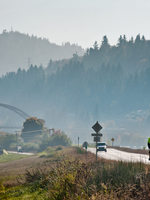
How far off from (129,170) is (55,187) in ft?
10.1

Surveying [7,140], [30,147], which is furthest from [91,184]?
[7,140]

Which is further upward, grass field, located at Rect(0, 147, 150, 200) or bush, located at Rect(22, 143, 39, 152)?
grass field, located at Rect(0, 147, 150, 200)

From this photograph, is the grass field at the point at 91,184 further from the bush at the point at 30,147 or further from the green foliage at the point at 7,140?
the green foliage at the point at 7,140

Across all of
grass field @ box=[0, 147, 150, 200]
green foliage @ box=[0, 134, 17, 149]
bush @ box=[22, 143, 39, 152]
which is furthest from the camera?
green foliage @ box=[0, 134, 17, 149]

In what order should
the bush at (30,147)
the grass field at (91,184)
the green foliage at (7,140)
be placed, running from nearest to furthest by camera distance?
the grass field at (91,184) → the bush at (30,147) → the green foliage at (7,140)

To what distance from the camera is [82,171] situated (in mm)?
15562

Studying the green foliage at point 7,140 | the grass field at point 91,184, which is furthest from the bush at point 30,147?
the grass field at point 91,184

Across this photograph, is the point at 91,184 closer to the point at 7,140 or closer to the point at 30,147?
the point at 30,147

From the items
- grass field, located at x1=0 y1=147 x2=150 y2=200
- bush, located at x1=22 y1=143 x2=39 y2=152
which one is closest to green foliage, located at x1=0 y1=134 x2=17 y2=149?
bush, located at x1=22 y1=143 x2=39 y2=152

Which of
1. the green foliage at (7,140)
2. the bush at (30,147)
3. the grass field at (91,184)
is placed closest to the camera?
the grass field at (91,184)

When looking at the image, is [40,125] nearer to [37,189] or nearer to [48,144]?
[48,144]

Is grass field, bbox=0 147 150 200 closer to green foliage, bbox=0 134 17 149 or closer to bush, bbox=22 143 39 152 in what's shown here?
bush, bbox=22 143 39 152

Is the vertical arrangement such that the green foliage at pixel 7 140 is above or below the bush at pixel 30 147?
above

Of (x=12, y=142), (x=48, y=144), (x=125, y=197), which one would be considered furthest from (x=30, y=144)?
(x=125, y=197)
